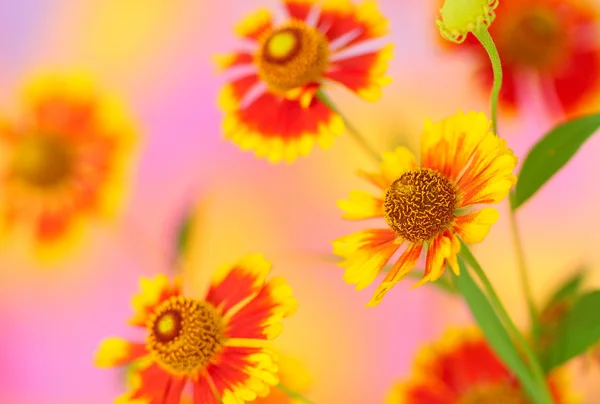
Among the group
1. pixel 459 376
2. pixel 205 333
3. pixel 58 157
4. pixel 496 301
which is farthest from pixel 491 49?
pixel 58 157

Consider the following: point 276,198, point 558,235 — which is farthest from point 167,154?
point 558,235

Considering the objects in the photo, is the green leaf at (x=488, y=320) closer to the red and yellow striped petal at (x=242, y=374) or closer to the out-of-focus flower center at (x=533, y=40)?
the red and yellow striped petal at (x=242, y=374)

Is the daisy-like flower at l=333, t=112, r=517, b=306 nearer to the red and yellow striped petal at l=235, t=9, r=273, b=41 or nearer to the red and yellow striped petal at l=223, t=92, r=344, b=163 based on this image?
the red and yellow striped petal at l=223, t=92, r=344, b=163

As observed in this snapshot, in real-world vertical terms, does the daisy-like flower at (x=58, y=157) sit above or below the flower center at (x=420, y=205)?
above

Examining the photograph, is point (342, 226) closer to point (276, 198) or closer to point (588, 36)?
point (276, 198)

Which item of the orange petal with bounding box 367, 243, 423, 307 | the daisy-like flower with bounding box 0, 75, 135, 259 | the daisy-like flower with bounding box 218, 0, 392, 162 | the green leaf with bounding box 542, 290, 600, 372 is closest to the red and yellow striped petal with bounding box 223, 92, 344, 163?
the daisy-like flower with bounding box 218, 0, 392, 162

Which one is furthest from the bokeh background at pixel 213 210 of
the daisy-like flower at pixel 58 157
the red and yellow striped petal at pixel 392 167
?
the red and yellow striped petal at pixel 392 167

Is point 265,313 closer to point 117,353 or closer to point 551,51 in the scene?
point 117,353
